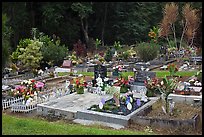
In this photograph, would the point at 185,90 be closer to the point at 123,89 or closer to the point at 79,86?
the point at 123,89

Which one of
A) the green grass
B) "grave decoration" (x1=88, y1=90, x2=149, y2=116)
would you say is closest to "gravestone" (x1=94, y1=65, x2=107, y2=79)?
"grave decoration" (x1=88, y1=90, x2=149, y2=116)

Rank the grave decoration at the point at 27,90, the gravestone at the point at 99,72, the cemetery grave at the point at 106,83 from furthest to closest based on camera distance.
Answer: the gravestone at the point at 99,72 < the grave decoration at the point at 27,90 < the cemetery grave at the point at 106,83

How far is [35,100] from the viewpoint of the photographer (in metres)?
14.6

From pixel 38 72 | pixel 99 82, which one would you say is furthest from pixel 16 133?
pixel 38 72

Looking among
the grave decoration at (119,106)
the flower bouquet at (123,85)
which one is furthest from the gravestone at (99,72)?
the grave decoration at (119,106)

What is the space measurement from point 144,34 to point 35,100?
33.2 m

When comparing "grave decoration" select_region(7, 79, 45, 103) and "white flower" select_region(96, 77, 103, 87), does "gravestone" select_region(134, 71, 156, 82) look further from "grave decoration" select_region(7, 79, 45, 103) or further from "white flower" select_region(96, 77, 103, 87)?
"grave decoration" select_region(7, 79, 45, 103)

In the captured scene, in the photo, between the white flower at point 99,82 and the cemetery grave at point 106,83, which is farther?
the white flower at point 99,82

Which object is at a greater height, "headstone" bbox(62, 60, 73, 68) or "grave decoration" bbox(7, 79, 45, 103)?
"headstone" bbox(62, 60, 73, 68)

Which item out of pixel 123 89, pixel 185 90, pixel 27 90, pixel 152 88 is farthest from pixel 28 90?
pixel 185 90

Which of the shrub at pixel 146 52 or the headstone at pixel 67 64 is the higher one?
the shrub at pixel 146 52

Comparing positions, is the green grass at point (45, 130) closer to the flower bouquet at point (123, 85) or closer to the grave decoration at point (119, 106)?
the grave decoration at point (119, 106)

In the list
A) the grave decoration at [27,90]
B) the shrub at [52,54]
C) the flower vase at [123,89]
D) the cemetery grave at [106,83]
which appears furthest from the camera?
the shrub at [52,54]

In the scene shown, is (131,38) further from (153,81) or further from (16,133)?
(16,133)
